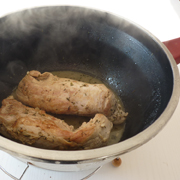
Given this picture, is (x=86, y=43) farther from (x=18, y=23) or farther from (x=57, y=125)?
(x=57, y=125)

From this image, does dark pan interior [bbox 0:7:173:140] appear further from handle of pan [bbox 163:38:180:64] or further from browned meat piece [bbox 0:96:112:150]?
browned meat piece [bbox 0:96:112:150]

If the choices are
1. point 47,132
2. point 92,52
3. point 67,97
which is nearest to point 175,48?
point 92,52

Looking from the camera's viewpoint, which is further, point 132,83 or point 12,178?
point 132,83

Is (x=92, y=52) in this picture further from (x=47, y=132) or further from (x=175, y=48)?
(x=47, y=132)

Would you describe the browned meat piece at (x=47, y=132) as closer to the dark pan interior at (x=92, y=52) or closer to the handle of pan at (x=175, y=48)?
the dark pan interior at (x=92, y=52)

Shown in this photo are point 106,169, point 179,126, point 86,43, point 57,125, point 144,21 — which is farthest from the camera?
point 144,21

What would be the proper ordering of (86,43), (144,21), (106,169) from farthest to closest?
(144,21) < (86,43) < (106,169)

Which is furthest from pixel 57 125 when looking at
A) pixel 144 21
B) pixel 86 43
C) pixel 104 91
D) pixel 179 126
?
pixel 144 21
